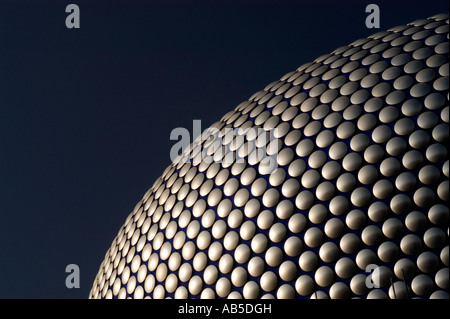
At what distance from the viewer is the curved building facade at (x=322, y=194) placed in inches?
499

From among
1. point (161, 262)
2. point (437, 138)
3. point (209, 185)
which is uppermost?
point (437, 138)

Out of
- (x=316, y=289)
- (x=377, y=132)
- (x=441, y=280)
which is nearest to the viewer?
(x=441, y=280)

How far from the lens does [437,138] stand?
1327cm

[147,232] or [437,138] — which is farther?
[147,232]

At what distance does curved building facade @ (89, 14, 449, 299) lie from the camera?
12.7 m

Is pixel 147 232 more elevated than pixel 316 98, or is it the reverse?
pixel 316 98

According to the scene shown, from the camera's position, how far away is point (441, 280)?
12039 mm

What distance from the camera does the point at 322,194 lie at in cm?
1388
